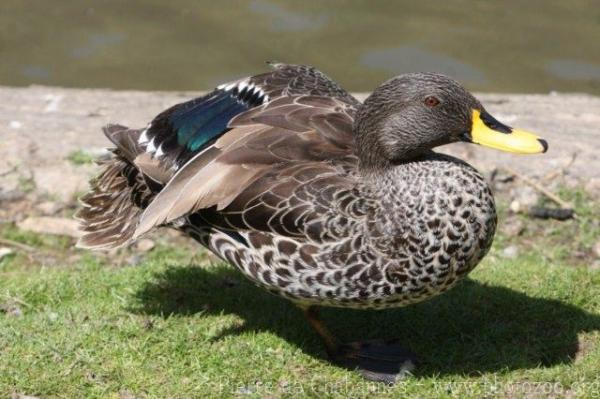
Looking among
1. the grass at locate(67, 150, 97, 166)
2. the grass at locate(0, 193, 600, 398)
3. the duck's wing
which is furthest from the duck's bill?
the grass at locate(67, 150, 97, 166)

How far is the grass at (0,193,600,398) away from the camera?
4.32 m

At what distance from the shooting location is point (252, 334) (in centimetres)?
476

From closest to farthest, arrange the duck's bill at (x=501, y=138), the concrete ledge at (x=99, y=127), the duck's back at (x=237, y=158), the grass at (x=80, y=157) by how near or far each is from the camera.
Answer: the duck's bill at (x=501, y=138) < the duck's back at (x=237, y=158) < the concrete ledge at (x=99, y=127) < the grass at (x=80, y=157)

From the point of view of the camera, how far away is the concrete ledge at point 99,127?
6.55 meters

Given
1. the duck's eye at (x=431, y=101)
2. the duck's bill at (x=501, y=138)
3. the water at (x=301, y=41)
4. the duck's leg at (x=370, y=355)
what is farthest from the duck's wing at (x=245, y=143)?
the water at (x=301, y=41)

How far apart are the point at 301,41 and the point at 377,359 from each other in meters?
6.02

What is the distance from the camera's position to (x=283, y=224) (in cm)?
420

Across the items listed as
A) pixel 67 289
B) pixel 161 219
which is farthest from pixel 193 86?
pixel 161 219

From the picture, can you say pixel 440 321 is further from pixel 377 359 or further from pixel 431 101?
pixel 431 101

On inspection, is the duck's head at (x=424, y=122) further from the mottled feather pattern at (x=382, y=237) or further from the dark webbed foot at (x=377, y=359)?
the dark webbed foot at (x=377, y=359)

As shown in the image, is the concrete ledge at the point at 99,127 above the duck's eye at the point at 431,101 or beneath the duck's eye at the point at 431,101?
beneath

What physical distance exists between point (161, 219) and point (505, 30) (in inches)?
264

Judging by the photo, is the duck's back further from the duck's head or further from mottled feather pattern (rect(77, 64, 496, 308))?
the duck's head

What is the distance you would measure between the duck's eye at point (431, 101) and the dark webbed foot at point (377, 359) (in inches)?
45.4
